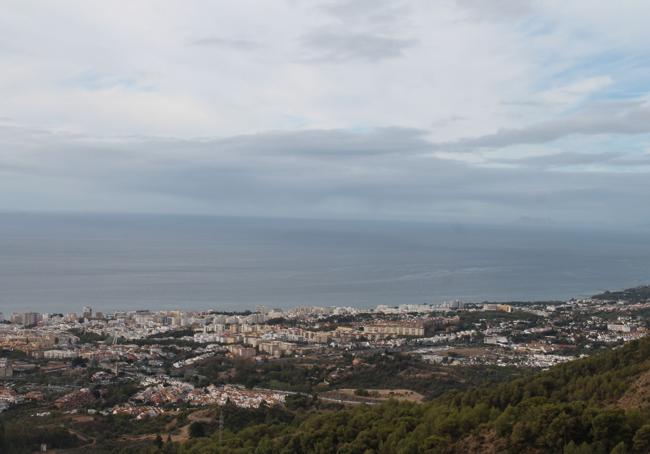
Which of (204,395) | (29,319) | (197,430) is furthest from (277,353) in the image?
(29,319)

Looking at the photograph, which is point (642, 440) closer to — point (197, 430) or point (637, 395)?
point (637, 395)

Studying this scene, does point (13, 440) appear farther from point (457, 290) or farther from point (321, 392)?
point (457, 290)

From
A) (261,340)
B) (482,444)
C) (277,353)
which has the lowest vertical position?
(277,353)

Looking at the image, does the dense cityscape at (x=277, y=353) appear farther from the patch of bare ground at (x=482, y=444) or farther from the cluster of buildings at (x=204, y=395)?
the patch of bare ground at (x=482, y=444)

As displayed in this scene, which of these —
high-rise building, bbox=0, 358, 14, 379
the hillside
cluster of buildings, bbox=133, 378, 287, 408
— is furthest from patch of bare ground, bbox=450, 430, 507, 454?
high-rise building, bbox=0, 358, 14, 379

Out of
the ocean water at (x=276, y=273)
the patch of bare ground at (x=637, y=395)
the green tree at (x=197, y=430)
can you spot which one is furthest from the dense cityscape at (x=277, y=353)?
the ocean water at (x=276, y=273)

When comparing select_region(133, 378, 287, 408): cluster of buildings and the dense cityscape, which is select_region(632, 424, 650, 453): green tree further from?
select_region(133, 378, 287, 408): cluster of buildings
